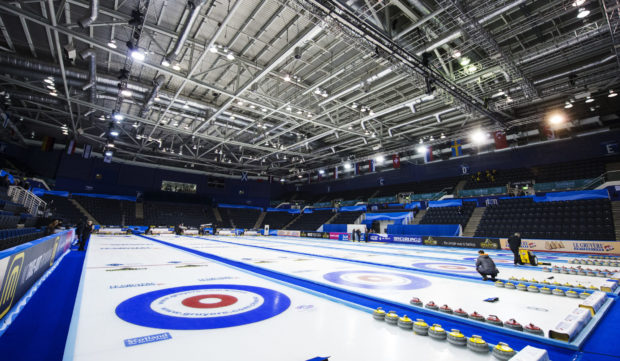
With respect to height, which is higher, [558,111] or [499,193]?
[558,111]

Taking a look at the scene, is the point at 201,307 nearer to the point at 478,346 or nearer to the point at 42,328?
the point at 42,328

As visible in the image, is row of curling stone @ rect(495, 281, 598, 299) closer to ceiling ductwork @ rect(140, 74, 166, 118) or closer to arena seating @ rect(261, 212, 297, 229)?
ceiling ductwork @ rect(140, 74, 166, 118)

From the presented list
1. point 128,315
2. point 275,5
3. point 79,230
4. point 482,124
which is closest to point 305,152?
point 482,124

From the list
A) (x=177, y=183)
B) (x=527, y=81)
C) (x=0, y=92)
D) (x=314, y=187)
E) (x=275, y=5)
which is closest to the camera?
(x=275, y=5)

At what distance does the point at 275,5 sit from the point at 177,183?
29.9 m

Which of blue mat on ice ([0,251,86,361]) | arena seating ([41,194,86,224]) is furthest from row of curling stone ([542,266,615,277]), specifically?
arena seating ([41,194,86,224])

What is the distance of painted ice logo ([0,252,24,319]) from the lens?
9.06ft

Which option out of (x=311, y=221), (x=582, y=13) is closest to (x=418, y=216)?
(x=311, y=221)

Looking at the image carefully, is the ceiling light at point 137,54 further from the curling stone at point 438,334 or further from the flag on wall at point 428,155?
the flag on wall at point 428,155

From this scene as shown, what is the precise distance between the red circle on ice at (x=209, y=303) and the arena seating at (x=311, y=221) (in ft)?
89.4

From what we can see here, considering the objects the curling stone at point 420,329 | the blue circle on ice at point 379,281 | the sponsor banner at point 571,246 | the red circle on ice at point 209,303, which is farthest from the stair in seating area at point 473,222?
the red circle on ice at point 209,303

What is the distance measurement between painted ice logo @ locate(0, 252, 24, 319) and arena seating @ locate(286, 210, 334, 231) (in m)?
27.9

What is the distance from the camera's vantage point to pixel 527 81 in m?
11.9

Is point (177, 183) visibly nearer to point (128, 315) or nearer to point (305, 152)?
point (305, 152)
